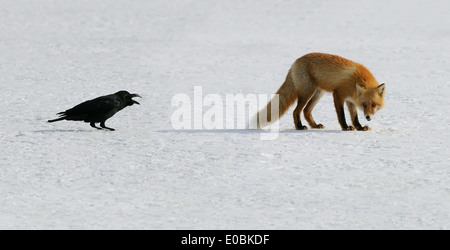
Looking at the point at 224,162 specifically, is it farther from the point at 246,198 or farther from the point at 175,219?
the point at 175,219

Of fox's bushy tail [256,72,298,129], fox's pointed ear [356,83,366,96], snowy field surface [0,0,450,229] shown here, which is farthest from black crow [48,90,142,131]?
fox's pointed ear [356,83,366,96]

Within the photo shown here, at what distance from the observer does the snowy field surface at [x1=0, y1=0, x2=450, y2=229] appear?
5527 millimetres

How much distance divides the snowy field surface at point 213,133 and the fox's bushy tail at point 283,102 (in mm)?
255

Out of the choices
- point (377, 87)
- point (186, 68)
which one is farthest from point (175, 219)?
point (186, 68)

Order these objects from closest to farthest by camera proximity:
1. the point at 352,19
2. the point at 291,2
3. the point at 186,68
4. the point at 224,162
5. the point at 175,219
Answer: the point at 175,219
the point at 224,162
the point at 186,68
the point at 352,19
the point at 291,2

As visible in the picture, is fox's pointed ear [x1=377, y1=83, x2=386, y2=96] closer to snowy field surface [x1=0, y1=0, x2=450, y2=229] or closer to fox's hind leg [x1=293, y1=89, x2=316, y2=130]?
snowy field surface [x1=0, y1=0, x2=450, y2=229]

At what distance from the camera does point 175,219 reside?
5285 mm

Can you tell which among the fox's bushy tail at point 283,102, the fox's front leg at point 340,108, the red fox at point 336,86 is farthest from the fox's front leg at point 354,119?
the fox's bushy tail at point 283,102

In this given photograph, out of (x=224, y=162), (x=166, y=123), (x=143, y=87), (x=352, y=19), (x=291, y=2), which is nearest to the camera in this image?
(x=224, y=162)

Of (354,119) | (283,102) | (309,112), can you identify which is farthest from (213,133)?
(354,119)

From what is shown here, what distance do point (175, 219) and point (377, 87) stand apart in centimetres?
373

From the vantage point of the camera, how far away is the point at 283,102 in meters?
8.78

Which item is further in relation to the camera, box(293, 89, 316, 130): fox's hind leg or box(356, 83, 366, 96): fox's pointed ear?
box(293, 89, 316, 130): fox's hind leg

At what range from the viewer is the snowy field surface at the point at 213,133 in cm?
553
